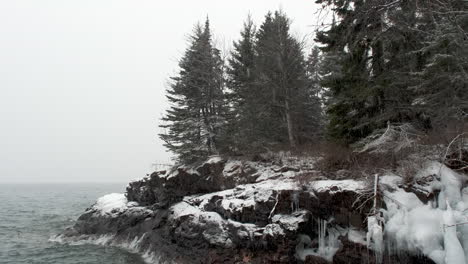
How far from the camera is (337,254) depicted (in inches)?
318

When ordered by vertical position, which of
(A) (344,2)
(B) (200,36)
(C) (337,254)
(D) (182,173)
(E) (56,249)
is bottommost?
(E) (56,249)

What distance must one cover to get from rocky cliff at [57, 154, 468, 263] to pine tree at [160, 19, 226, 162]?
3412mm

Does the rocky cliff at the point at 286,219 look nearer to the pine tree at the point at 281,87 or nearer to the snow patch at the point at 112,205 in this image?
the snow patch at the point at 112,205

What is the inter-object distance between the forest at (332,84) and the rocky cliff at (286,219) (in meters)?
2.14

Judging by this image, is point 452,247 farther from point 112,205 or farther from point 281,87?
point 112,205

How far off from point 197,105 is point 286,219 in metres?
13.4

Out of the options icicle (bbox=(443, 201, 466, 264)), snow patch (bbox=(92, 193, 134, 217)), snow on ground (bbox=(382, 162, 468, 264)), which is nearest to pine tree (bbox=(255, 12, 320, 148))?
snow on ground (bbox=(382, 162, 468, 264))

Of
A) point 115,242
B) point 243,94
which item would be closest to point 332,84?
point 243,94

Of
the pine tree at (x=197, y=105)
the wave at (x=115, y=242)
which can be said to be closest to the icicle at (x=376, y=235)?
the wave at (x=115, y=242)

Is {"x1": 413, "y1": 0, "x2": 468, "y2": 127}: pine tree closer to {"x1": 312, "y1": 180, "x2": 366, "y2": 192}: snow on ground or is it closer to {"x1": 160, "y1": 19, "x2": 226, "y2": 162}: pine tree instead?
{"x1": 312, "y1": 180, "x2": 366, "y2": 192}: snow on ground

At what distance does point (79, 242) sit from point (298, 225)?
15754 mm

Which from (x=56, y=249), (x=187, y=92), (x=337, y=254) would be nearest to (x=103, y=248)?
(x=56, y=249)

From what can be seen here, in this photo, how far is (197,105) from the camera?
68.1ft

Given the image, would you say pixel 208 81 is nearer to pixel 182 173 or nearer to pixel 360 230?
pixel 182 173
